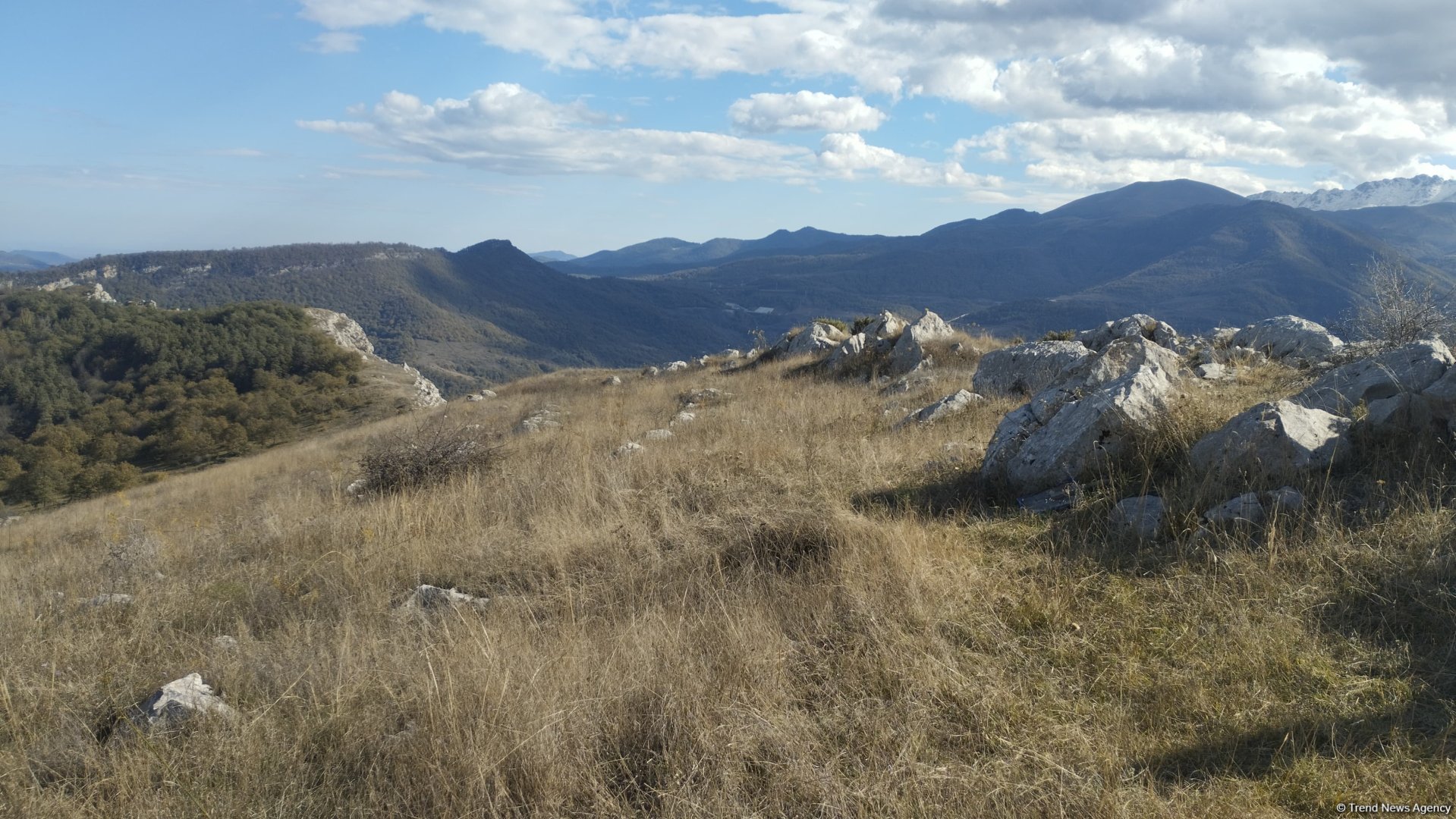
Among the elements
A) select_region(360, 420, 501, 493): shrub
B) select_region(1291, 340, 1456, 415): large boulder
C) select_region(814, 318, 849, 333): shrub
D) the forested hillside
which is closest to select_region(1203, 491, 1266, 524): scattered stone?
select_region(1291, 340, 1456, 415): large boulder

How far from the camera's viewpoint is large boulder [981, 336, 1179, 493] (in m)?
5.07

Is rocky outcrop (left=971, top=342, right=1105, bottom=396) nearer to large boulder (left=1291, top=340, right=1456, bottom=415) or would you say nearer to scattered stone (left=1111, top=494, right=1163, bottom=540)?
large boulder (left=1291, top=340, right=1456, bottom=415)

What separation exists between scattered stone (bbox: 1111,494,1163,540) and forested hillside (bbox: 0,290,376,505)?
5511cm

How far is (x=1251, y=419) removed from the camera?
4.58 m

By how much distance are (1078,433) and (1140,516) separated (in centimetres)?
101

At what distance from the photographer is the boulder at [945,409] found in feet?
26.7

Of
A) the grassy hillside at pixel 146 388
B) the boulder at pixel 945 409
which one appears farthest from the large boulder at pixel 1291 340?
the grassy hillside at pixel 146 388

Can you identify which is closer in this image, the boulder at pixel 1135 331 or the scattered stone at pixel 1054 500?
the scattered stone at pixel 1054 500

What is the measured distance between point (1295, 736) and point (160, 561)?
7.09 metres

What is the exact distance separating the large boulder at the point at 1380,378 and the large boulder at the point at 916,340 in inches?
351

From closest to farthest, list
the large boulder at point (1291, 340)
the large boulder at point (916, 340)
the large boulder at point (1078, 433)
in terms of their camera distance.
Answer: the large boulder at point (1078, 433), the large boulder at point (1291, 340), the large boulder at point (916, 340)

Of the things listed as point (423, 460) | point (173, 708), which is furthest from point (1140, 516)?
point (423, 460)

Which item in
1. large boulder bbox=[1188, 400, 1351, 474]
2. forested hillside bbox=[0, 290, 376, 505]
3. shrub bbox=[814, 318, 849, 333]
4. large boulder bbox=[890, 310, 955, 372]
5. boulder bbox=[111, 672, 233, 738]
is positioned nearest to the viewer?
boulder bbox=[111, 672, 233, 738]

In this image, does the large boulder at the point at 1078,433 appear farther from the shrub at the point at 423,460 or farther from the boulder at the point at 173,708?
the shrub at the point at 423,460
